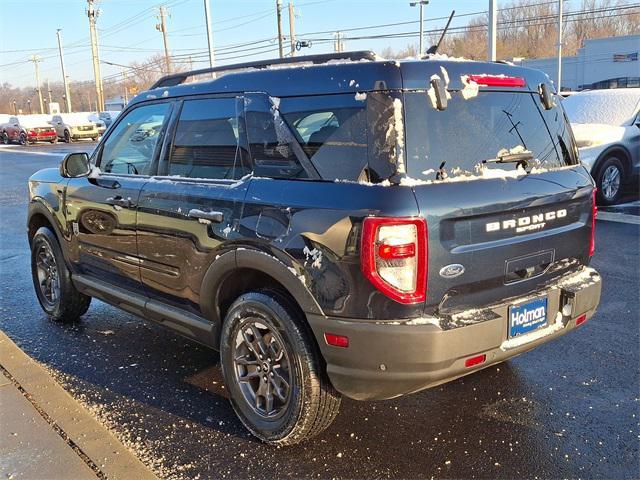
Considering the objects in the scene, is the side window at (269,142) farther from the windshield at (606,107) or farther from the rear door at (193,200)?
the windshield at (606,107)

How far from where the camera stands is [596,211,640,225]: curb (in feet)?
27.1

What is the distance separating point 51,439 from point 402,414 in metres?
1.93

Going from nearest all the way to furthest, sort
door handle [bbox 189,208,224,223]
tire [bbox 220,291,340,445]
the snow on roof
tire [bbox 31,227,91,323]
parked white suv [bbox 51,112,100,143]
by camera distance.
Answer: tire [bbox 220,291,340,445] < door handle [bbox 189,208,224,223] < tire [bbox 31,227,91,323] < parked white suv [bbox 51,112,100,143] < the snow on roof

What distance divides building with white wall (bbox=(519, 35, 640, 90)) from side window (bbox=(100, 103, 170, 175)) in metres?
56.4

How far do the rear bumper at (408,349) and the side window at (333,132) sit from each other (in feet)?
2.27

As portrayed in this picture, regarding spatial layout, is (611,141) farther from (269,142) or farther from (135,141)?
(269,142)

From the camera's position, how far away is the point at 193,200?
3398 mm

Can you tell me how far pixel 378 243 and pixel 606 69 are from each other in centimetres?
6389

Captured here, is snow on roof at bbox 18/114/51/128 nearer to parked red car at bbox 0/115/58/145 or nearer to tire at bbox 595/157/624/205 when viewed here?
parked red car at bbox 0/115/58/145

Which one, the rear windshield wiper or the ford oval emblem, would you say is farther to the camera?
the rear windshield wiper

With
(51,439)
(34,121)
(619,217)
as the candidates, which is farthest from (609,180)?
(34,121)

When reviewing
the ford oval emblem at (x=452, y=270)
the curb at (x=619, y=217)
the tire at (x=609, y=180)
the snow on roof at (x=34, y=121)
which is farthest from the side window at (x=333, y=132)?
the snow on roof at (x=34, y=121)

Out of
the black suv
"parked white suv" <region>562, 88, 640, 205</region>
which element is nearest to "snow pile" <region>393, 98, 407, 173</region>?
the black suv

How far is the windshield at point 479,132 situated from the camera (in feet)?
8.70
